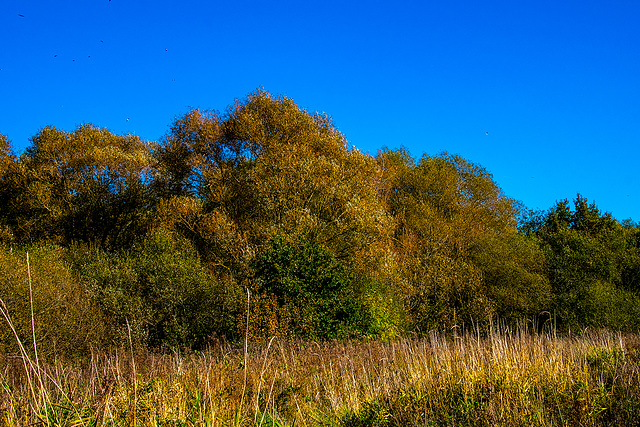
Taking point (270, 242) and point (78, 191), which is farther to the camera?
point (78, 191)

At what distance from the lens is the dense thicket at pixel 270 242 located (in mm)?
19047

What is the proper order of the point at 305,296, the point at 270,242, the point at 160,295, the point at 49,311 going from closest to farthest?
the point at 49,311, the point at 305,296, the point at 270,242, the point at 160,295

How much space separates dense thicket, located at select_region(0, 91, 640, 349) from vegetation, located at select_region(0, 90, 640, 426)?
0.10 m

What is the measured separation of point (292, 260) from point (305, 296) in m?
1.40

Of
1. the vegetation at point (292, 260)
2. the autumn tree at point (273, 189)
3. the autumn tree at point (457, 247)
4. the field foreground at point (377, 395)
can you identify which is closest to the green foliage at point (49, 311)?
the vegetation at point (292, 260)

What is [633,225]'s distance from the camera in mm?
41094

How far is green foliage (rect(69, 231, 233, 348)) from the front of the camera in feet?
69.9

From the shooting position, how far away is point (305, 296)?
729 inches

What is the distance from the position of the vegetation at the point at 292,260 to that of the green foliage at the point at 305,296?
75 mm

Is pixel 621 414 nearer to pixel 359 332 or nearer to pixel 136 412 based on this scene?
pixel 136 412

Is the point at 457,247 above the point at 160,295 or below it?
above

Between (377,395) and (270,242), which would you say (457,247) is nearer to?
(270,242)

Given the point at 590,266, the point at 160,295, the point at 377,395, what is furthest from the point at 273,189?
the point at 590,266

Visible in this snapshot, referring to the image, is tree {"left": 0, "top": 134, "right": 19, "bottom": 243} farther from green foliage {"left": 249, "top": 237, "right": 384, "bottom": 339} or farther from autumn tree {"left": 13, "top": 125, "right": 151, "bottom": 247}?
green foliage {"left": 249, "top": 237, "right": 384, "bottom": 339}
